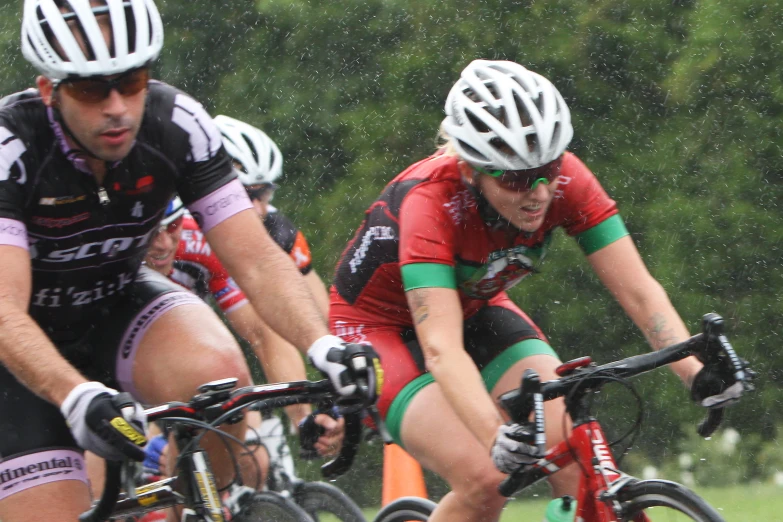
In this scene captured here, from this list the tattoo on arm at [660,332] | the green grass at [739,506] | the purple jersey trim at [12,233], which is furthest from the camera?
the green grass at [739,506]

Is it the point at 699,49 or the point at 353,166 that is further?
the point at 353,166

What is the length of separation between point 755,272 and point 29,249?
8513 millimetres

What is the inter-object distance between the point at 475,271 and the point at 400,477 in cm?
233

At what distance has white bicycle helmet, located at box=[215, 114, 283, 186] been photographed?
313 inches

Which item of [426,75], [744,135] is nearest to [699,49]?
[744,135]

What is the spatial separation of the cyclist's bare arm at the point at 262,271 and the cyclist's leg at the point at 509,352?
3.20ft

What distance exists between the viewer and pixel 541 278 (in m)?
11.7

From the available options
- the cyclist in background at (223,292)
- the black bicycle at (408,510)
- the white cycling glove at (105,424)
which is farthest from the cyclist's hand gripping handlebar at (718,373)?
the cyclist in background at (223,292)

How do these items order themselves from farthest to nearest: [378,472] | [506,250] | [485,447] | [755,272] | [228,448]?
[378,472] < [755,272] < [506,250] < [485,447] < [228,448]

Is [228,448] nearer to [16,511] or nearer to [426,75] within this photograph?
[16,511]

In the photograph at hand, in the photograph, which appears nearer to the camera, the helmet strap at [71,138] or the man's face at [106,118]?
the man's face at [106,118]

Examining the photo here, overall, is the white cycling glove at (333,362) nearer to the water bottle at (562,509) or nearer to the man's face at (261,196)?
the water bottle at (562,509)

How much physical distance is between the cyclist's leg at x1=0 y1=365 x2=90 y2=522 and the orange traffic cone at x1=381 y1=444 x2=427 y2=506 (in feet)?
9.11

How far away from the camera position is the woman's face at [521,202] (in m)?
4.26
